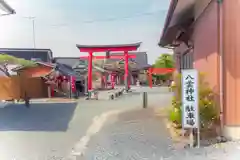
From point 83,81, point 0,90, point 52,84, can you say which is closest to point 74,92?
point 52,84

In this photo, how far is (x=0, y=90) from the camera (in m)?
18.8

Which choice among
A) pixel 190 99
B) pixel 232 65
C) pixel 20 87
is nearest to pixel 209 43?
pixel 232 65

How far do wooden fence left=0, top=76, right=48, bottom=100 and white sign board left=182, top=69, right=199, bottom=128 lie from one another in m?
13.2

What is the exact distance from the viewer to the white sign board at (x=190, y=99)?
7160 millimetres

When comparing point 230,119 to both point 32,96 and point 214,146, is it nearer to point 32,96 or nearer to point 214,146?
point 214,146

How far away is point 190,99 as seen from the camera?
728cm

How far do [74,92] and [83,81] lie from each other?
5.28 metres

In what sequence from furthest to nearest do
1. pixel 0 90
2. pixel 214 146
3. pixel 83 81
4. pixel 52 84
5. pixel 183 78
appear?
pixel 83 81
pixel 52 84
pixel 0 90
pixel 183 78
pixel 214 146

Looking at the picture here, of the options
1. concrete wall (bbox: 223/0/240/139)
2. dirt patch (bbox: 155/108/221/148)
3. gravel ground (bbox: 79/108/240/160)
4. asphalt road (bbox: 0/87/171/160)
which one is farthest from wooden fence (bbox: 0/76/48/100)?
concrete wall (bbox: 223/0/240/139)

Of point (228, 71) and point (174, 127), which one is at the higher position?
point (228, 71)

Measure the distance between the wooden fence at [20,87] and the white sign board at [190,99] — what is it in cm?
1317

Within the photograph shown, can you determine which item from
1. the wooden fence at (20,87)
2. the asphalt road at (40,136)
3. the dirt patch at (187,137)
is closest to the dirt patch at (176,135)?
the dirt patch at (187,137)

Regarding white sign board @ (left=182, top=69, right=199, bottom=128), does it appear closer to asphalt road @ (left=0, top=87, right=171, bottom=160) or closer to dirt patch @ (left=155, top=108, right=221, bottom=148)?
dirt patch @ (left=155, top=108, right=221, bottom=148)

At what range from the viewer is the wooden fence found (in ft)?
62.4
